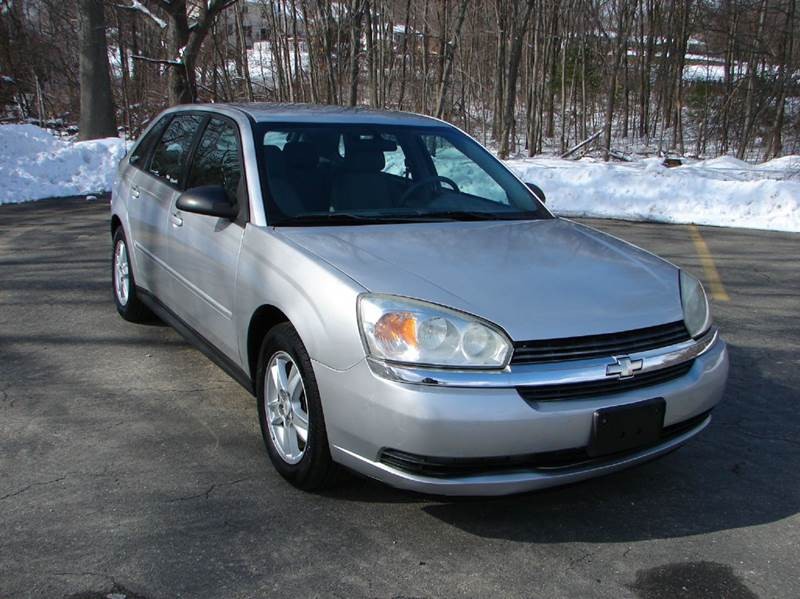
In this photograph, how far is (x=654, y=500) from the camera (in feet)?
10.9

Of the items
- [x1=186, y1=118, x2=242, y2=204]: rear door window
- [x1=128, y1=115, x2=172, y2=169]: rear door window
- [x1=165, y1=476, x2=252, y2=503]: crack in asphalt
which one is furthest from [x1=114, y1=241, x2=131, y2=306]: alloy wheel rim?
[x1=165, y1=476, x2=252, y2=503]: crack in asphalt

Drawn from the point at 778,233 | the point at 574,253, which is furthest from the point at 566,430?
the point at 778,233

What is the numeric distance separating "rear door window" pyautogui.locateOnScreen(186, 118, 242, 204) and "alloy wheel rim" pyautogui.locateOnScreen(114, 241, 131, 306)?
52.9 inches

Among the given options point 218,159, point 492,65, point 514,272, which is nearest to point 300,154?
point 218,159

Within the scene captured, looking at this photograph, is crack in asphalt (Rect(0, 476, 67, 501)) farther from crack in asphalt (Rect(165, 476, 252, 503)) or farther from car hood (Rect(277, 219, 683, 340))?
car hood (Rect(277, 219, 683, 340))

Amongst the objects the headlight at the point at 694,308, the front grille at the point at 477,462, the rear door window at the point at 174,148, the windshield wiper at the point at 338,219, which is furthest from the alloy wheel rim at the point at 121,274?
the headlight at the point at 694,308

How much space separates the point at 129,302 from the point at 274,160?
222cm

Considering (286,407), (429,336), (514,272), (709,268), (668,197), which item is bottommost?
(709,268)

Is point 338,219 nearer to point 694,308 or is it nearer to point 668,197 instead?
point 694,308

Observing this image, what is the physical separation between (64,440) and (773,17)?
19597 mm

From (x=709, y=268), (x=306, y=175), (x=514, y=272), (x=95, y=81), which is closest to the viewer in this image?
(x=514, y=272)

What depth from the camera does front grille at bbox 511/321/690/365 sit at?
2812 millimetres

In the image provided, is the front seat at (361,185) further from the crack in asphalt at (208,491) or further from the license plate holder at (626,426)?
the license plate holder at (626,426)

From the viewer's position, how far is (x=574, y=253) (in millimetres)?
3598
